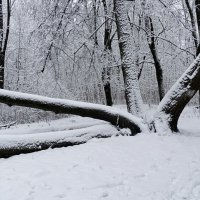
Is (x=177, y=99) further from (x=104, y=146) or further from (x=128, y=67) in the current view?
(x=104, y=146)

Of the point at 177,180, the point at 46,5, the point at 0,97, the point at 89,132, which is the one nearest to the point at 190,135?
the point at 89,132

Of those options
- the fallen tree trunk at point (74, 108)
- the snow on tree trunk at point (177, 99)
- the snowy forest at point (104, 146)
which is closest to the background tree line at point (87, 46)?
the snowy forest at point (104, 146)

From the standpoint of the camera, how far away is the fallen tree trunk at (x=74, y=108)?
819 cm

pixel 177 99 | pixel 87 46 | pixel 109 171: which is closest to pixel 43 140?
pixel 109 171

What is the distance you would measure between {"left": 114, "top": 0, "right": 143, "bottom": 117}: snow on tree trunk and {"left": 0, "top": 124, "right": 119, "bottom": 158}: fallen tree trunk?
1951 millimetres

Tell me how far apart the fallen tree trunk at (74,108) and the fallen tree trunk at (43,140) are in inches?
16.8

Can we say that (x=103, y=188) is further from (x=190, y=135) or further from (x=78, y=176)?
(x=190, y=135)

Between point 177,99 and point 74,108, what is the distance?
2684 mm

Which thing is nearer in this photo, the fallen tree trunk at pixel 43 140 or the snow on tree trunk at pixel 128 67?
the fallen tree trunk at pixel 43 140

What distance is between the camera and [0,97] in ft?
26.3

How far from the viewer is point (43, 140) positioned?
7438 mm

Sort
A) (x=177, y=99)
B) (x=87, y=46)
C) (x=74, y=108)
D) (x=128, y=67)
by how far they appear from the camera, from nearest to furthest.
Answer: (x=74, y=108) < (x=177, y=99) < (x=128, y=67) < (x=87, y=46)

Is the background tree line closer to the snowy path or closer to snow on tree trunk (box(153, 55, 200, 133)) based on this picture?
snow on tree trunk (box(153, 55, 200, 133))

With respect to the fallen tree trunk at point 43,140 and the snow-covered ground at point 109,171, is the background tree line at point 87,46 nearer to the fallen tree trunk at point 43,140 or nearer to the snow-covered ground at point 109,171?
the fallen tree trunk at point 43,140
